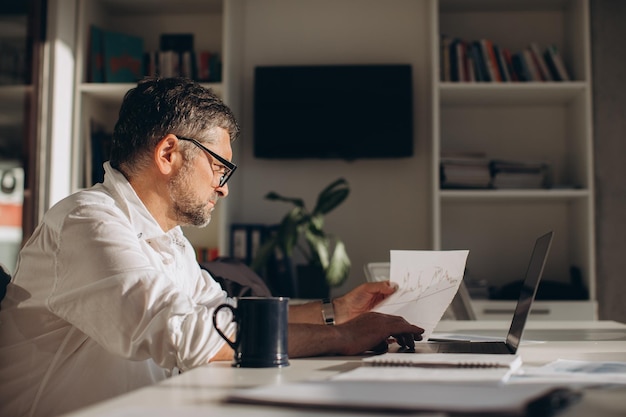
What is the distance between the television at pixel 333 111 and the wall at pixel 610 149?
0.99 metres

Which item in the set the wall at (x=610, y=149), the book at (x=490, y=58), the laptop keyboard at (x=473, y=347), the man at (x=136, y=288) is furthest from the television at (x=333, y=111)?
the laptop keyboard at (x=473, y=347)

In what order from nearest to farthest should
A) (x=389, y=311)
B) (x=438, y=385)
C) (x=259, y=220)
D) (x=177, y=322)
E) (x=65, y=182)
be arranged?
(x=438, y=385), (x=177, y=322), (x=389, y=311), (x=65, y=182), (x=259, y=220)

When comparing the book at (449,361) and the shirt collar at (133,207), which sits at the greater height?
the shirt collar at (133,207)

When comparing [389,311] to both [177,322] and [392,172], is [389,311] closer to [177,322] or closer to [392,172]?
[177,322]

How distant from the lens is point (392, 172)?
13.8 feet

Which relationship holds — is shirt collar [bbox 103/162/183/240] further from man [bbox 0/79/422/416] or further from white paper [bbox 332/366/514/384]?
white paper [bbox 332/366/514/384]

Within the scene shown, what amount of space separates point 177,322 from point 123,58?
126 inches

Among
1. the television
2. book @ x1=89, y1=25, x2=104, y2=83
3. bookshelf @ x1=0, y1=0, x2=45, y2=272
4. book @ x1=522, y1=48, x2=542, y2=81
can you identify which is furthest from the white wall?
bookshelf @ x1=0, y1=0, x2=45, y2=272

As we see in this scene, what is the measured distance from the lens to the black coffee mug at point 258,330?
1153 millimetres

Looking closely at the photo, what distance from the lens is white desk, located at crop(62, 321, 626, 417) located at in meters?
0.76

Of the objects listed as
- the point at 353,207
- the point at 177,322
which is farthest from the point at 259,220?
the point at 177,322

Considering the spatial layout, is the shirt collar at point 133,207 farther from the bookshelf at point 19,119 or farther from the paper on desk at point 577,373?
the bookshelf at point 19,119

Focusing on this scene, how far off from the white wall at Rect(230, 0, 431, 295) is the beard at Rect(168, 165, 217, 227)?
2322 mm

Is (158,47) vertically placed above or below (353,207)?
above
